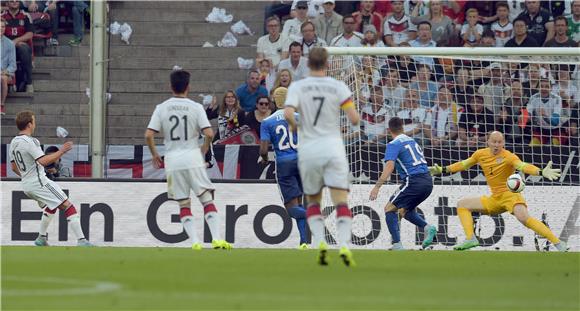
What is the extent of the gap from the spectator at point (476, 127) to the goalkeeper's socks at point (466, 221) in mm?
3689

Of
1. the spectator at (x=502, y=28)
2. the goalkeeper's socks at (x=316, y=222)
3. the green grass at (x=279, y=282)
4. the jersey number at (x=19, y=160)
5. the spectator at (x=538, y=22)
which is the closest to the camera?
the green grass at (x=279, y=282)

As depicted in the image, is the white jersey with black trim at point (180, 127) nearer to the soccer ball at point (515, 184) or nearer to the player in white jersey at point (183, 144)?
the player in white jersey at point (183, 144)

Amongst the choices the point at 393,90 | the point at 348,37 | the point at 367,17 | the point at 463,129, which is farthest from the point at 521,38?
the point at 393,90

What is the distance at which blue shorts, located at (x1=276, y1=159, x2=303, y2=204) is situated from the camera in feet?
56.4

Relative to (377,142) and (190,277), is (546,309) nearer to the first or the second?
(190,277)

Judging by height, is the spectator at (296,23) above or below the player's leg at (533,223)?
above

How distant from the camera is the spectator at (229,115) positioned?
2277 centimetres

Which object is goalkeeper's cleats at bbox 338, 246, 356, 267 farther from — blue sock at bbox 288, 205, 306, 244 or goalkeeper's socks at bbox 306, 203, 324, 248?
blue sock at bbox 288, 205, 306, 244

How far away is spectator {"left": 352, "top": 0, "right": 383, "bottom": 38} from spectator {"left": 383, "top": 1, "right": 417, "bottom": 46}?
14cm

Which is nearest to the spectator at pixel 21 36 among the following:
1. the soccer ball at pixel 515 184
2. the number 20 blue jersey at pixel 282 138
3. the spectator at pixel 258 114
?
the spectator at pixel 258 114

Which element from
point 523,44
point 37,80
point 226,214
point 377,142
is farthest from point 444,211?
point 37,80

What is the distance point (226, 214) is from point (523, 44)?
733cm

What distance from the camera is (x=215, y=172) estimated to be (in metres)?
21.5

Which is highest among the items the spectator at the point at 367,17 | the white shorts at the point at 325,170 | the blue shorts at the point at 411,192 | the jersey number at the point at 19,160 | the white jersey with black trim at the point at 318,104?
the spectator at the point at 367,17
